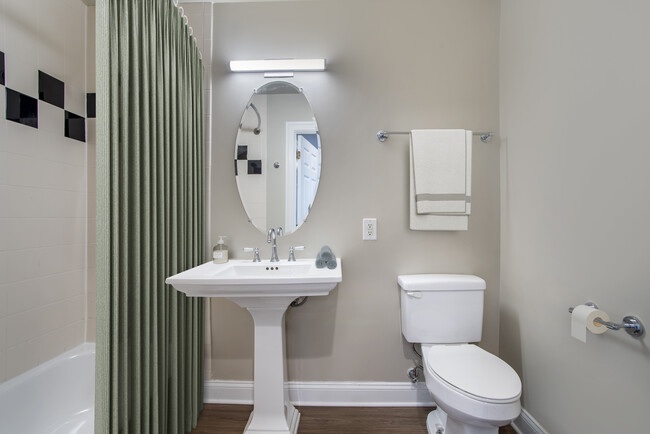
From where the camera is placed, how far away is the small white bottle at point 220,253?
1542 mm

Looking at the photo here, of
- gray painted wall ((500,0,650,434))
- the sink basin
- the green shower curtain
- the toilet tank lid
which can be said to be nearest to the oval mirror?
the green shower curtain

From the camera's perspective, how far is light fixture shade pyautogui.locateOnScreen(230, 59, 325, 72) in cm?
155

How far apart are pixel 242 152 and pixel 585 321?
5.79ft

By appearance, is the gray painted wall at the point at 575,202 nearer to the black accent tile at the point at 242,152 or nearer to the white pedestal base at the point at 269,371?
the white pedestal base at the point at 269,371

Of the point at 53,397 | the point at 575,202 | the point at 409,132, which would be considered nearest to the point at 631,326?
the point at 575,202

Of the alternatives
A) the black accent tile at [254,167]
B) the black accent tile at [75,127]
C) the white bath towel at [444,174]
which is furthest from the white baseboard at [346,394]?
the black accent tile at [75,127]

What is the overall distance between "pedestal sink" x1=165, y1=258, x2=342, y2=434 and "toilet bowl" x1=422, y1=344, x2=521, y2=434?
0.60m

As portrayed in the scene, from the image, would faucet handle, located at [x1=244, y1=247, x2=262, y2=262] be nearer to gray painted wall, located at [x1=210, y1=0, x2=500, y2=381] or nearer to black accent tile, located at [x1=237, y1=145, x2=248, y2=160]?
gray painted wall, located at [x1=210, y1=0, x2=500, y2=381]

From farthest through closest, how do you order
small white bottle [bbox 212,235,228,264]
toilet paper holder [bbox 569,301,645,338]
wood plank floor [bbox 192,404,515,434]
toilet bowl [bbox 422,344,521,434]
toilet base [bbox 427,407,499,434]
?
small white bottle [bbox 212,235,228,264] → wood plank floor [bbox 192,404,515,434] → toilet base [bbox 427,407,499,434] → toilet bowl [bbox 422,344,521,434] → toilet paper holder [bbox 569,301,645,338]

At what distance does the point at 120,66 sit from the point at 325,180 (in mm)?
1053

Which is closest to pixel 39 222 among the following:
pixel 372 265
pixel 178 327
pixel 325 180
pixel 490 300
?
pixel 178 327

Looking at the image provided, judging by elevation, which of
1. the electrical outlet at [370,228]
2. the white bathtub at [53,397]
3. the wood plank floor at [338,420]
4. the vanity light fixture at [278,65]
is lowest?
the wood plank floor at [338,420]

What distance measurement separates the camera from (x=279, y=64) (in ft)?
5.07

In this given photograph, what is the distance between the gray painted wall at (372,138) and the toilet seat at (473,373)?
1.20 ft
